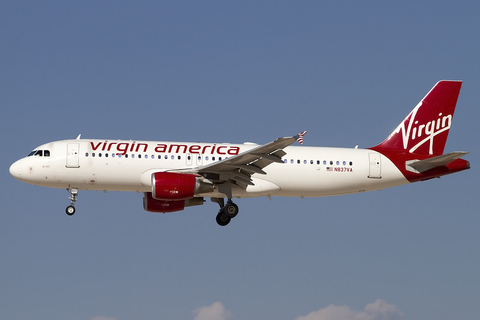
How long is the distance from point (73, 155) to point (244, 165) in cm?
881

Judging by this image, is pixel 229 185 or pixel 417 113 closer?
pixel 229 185

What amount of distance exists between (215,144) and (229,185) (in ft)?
8.12

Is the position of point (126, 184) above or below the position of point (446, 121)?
below

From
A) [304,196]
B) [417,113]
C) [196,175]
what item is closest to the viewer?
[196,175]

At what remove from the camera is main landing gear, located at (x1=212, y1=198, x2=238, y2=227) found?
39.0 m

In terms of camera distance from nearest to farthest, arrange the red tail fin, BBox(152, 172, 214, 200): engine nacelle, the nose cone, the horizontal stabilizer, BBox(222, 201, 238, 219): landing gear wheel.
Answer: BBox(152, 172, 214, 200): engine nacelle
the horizontal stabilizer
the nose cone
BBox(222, 201, 238, 219): landing gear wheel
the red tail fin

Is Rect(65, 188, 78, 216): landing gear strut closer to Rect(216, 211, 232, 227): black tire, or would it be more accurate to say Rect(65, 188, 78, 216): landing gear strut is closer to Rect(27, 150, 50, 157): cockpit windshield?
Rect(27, 150, 50, 157): cockpit windshield

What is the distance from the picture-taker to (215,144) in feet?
129

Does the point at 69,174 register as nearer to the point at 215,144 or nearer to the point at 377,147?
the point at 215,144

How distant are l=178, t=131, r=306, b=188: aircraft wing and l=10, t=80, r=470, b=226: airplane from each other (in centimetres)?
5

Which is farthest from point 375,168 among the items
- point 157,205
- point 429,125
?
point 157,205

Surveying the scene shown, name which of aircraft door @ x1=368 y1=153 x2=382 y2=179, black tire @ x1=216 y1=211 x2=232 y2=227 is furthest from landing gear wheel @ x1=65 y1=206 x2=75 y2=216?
aircraft door @ x1=368 y1=153 x2=382 y2=179

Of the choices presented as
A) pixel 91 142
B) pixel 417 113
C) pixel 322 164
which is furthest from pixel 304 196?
pixel 91 142

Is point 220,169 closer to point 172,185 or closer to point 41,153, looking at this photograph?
point 172,185
